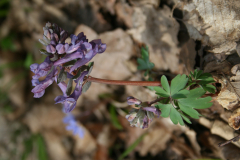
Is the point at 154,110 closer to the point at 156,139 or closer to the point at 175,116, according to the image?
the point at 175,116

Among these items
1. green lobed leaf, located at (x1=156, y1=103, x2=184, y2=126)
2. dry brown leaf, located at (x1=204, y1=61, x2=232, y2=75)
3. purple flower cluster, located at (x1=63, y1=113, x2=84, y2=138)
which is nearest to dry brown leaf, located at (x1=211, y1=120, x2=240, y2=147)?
dry brown leaf, located at (x1=204, y1=61, x2=232, y2=75)

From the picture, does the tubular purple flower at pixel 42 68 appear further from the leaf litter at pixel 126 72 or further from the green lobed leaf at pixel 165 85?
the leaf litter at pixel 126 72

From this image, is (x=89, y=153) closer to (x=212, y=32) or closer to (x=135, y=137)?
(x=135, y=137)

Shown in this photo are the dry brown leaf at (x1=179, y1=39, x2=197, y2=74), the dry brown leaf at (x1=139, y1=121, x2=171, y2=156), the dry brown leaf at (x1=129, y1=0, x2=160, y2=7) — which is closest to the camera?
the dry brown leaf at (x1=179, y1=39, x2=197, y2=74)

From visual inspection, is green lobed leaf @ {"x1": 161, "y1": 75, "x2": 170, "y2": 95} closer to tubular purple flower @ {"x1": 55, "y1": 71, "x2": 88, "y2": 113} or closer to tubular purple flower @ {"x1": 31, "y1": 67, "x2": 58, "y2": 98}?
tubular purple flower @ {"x1": 55, "y1": 71, "x2": 88, "y2": 113}

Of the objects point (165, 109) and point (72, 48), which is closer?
point (72, 48)

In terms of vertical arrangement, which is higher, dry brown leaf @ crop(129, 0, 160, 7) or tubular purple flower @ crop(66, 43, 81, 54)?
dry brown leaf @ crop(129, 0, 160, 7)

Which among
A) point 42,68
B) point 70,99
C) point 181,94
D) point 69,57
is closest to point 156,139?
point 181,94
